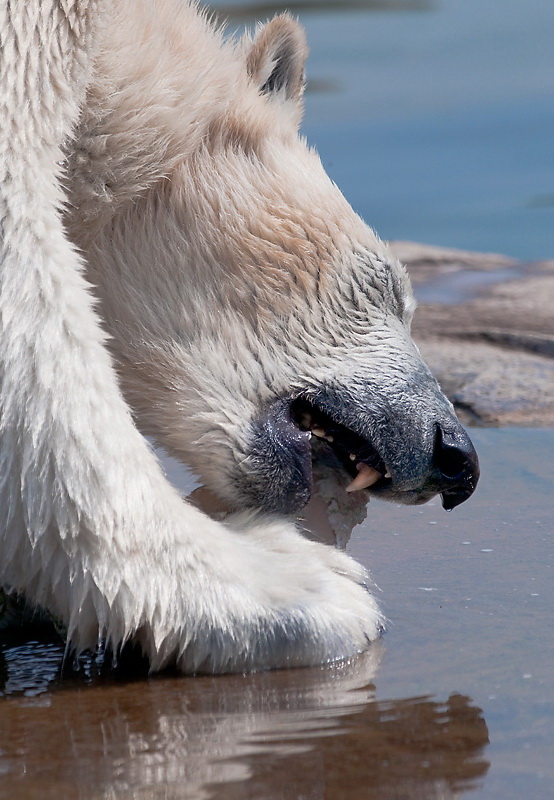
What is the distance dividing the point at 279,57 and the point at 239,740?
1501 millimetres

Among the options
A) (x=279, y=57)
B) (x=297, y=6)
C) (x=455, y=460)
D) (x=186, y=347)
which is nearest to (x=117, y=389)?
(x=186, y=347)

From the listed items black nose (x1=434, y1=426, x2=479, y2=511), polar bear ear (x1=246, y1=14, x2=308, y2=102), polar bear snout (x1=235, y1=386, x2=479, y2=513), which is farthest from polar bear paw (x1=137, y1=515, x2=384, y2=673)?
polar bear ear (x1=246, y1=14, x2=308, y2=102)

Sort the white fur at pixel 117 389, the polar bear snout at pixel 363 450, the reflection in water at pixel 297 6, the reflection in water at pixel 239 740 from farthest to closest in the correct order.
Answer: the reflection in water at pixel 297 6
the polar bear snout at pixel 363 450
the white fur at pixel 117 389
the reflection in water at pixel 239 740

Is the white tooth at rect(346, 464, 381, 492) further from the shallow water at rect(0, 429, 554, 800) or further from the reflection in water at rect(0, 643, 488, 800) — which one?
the reflection in water at rect(0, 643, 488, 800)

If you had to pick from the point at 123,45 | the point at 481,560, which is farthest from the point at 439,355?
the point at 123,45

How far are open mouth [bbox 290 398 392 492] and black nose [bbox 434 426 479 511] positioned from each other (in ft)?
0.32

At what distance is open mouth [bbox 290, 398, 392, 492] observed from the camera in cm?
215

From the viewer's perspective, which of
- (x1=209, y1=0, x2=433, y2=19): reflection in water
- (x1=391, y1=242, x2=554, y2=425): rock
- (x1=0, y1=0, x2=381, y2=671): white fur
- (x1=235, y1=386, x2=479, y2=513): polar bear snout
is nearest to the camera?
(x1=0, y1=0, x2=381, y2=671): white fur

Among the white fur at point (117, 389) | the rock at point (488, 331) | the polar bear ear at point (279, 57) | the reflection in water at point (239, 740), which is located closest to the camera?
the reflection in water at point (239, 740)

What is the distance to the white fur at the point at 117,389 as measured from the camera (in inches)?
67.5

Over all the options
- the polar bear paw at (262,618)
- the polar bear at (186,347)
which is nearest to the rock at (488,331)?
the polar bear at (186,347)

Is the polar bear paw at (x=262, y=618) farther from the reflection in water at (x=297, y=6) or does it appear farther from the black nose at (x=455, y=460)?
the reflection in water at (x=297, y=6)

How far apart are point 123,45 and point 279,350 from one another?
0.60 metres

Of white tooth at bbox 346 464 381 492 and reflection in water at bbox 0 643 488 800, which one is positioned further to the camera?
white tooth at bbox 346 464 381 492
